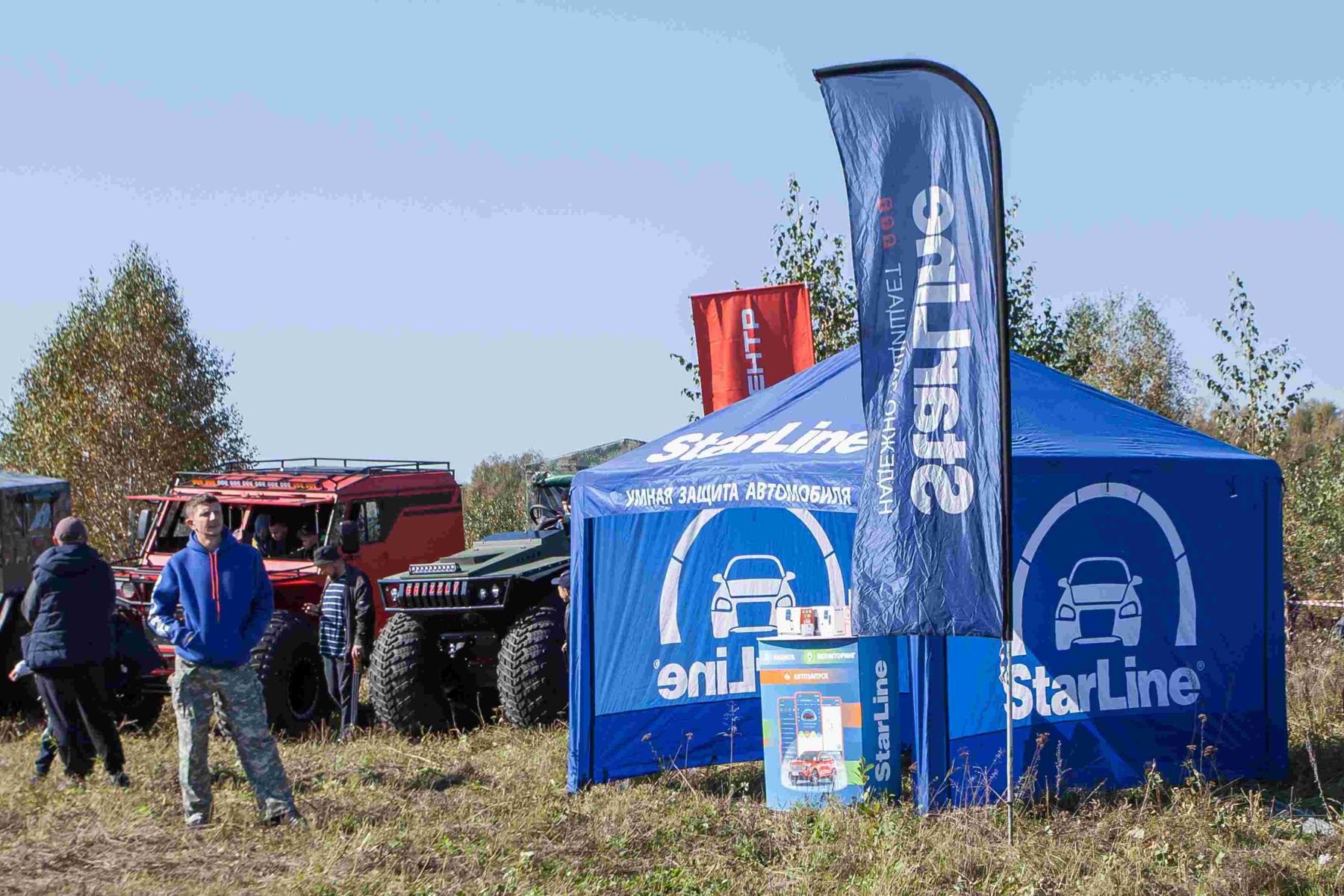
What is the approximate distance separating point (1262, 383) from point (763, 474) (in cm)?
902

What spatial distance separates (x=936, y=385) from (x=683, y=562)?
306 centimetres

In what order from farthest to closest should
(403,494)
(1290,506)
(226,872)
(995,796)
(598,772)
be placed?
(1290,506)
(403,494)
(598,772)
(995,796)
(226,872)

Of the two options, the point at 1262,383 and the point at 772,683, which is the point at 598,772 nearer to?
the point at 772,683

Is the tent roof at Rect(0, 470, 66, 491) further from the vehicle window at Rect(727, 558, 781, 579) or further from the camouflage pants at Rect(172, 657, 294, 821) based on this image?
the vehicle window at Rect(727, 558, 781, 579)

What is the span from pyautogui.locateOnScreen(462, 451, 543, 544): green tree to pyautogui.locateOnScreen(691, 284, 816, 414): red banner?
8522 mm

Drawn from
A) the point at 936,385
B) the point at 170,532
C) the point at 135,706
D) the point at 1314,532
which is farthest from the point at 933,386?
the point at 1314,532

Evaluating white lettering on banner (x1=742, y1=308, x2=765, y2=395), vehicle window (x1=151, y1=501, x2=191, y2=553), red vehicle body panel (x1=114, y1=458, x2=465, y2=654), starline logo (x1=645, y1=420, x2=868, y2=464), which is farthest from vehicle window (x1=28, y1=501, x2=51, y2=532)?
starline logo (x1=645, y1=420, x2=868, y2=464)

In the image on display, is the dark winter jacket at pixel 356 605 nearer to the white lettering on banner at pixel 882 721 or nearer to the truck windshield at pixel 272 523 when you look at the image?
the truck windshield at pixel 272 523

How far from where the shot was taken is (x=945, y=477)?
254 inches

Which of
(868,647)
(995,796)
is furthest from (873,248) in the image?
(995,796)

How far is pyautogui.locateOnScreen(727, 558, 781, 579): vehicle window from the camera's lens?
9.20 meters

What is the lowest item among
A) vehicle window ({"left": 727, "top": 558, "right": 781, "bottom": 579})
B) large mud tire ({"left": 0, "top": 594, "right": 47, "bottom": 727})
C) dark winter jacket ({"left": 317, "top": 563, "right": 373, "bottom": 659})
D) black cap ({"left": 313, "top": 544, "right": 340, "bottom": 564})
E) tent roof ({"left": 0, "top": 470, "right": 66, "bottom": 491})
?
large mud tire ({"left": 0, "top": 594, "right": 47, "bottom": 727})

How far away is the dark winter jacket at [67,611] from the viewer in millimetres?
8477

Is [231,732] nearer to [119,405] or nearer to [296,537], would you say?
[296,537]
